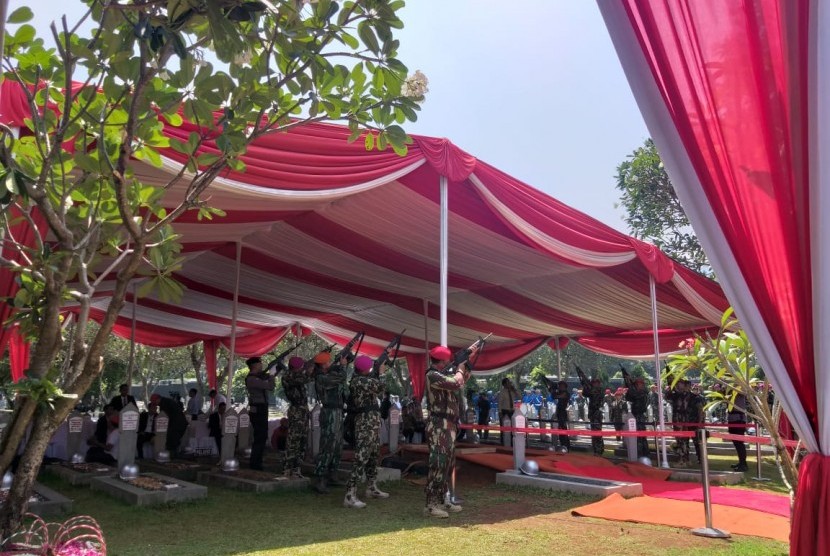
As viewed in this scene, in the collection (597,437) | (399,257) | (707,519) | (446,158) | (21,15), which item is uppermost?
(446,158)

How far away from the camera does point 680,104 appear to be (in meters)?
2.08

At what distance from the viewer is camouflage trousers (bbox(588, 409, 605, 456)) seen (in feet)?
35.2

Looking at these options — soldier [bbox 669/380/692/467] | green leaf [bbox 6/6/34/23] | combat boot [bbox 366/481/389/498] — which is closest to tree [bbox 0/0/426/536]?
green leaf [bbox 6/6/34/23]

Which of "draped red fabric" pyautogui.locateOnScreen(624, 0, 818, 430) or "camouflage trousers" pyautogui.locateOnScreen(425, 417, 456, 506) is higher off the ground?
"draped red fabric" pyautogui.locateOnScreen(624, 0, 818, 430)

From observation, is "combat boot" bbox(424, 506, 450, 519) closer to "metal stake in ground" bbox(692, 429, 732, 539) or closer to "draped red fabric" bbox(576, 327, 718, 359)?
"metal stake in ground" bbox(692, 429, 732, 539)

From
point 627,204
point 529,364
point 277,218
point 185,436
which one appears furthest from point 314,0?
point 529,364

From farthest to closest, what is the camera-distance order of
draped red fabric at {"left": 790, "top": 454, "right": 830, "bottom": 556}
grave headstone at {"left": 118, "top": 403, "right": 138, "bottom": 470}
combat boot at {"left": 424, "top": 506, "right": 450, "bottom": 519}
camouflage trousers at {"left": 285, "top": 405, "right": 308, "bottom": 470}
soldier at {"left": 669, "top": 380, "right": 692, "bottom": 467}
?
soldier at {"left": 669, "top": 380, "right": 692, "bottom": 467}
camouflage trousers at {"left": 285, "top": 405, "right": 308, "bottom": 470}
grave headstone at {"left": 118, "top": 403, "right": 138, "bottom": 470}
combat boot at {"left": 424, "top": 506, "right": 450, "bottom": 519}
draped red fabric at {"left": 790, "top": 454, "right": 830, "bottom": 556}

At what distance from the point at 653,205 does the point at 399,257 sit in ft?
36.8

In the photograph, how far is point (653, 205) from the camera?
17.2 meters

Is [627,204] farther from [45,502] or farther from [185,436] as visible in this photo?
[45,502]

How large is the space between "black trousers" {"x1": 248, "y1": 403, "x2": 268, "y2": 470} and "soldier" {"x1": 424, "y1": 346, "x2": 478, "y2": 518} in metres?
3.17

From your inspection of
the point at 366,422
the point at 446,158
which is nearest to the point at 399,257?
the point at 446,158

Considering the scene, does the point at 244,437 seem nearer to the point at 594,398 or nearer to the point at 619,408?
the point at 594,398

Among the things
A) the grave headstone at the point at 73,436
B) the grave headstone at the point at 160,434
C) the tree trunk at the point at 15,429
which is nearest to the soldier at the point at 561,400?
the grave headstone at the point at 160,434
